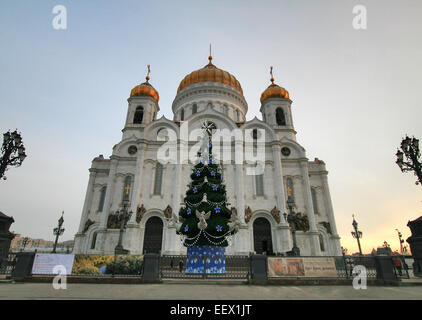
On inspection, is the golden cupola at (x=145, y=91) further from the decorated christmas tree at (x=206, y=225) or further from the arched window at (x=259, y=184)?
the decorated christmas tree at (x=206, y=225)

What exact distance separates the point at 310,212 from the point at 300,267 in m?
14.1

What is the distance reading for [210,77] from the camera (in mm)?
32250

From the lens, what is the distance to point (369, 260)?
1079 cm

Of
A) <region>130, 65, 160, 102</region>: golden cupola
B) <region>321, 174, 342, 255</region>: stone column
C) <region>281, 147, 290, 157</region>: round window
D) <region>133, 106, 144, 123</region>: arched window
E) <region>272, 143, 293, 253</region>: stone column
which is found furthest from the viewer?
<region>130, 65, 160, 102</region>: golden cupola

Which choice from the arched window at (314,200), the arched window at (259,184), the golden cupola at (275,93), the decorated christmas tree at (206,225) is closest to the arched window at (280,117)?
the golden cupola at (275,93)

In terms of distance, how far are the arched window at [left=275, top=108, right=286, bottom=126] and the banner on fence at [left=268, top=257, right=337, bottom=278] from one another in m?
21.3

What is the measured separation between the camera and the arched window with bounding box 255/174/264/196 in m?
23.5

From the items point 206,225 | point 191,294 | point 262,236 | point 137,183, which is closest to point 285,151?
point 262,236

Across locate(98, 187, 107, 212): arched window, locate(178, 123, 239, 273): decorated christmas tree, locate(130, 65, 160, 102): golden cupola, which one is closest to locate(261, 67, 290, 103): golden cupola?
locate(130, 65, 160, 102): golden cupola

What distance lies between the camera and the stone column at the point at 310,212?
21438mm

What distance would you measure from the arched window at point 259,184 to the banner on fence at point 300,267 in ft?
43.0

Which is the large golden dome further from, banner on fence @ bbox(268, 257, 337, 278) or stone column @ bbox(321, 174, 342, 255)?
banner on fence @ bbox(268, 257, 337, 278)

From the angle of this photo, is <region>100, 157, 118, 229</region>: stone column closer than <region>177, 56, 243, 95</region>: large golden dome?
Yes

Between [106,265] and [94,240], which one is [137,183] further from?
[106,265]
